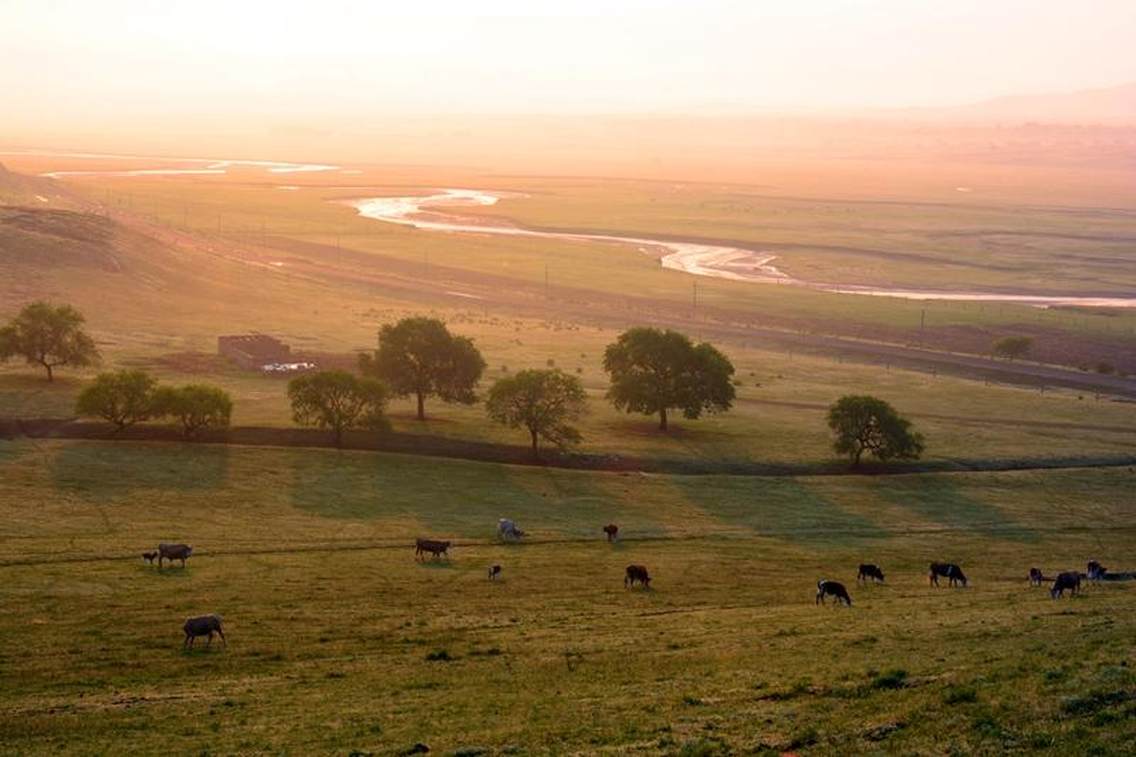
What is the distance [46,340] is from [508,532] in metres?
50.6

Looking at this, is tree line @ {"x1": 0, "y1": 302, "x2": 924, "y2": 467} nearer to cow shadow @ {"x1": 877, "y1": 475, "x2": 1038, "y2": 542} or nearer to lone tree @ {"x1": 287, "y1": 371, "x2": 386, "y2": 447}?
lone tree @ {"x1": 287, "y1": 371, "x2": 386, "y2": 447}

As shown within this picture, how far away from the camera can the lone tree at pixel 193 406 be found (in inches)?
2913

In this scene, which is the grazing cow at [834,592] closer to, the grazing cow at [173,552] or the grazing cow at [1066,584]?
the grazing cow at [1066,584]

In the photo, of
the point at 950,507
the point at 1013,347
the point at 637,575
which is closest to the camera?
the point at 637,575

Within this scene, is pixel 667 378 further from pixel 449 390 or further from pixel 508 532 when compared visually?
pixel 508 532

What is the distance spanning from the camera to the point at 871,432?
78.6 metres

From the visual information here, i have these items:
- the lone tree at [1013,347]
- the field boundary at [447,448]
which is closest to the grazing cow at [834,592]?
the field boundary at [447,448]

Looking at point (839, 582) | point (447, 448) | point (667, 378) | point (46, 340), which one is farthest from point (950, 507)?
point (46, 340)

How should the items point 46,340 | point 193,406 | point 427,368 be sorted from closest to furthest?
point 193,406, point 427,368, point 46,340

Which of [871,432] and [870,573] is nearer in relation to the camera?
[870,573]

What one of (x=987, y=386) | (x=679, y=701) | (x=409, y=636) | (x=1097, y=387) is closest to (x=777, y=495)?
(x=409, y=636)

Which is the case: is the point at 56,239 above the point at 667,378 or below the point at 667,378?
above

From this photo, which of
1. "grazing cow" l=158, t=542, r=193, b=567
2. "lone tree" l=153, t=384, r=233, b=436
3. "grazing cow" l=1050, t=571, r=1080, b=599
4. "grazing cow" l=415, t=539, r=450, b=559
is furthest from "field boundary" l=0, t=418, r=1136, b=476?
"grazing cow" l=1050, t=571, r=1080, b=599

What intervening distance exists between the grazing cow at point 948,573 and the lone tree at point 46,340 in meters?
65.3
